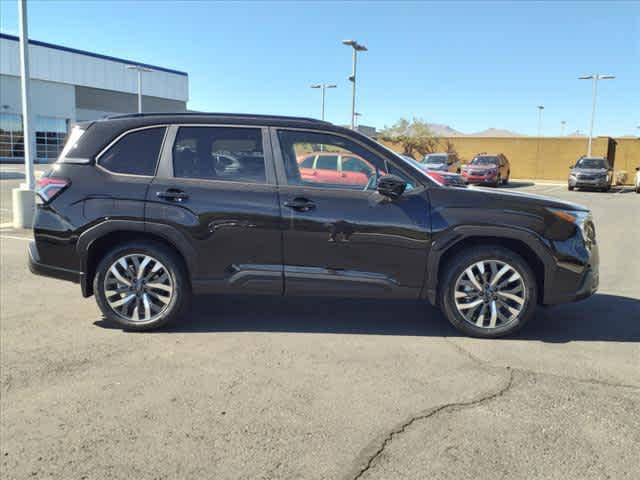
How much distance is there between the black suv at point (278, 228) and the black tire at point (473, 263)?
0.01 meters

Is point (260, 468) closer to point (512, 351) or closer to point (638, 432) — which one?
point (638, 432)

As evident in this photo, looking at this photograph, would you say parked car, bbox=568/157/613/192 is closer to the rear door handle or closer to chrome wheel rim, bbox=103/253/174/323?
the rear door handle

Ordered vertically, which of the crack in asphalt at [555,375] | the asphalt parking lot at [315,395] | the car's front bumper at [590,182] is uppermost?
the car's front bumper at [590,182]

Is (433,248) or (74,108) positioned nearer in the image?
(433,248)

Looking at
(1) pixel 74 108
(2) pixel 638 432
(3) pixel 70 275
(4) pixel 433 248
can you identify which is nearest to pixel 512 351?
(4) pixel 433 248

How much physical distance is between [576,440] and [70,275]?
13.6 ft

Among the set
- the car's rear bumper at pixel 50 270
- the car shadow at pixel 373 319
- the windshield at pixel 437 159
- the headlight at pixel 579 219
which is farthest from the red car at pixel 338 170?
the windshield at pixel 437 159

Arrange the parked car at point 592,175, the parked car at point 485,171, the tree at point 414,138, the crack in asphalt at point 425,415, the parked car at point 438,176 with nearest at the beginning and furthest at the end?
the crack in asphalt at point 425,415
the parked car at point 438,176
the parked car at point 592,175
the parked car at point 485,171
the tree at point 414,138

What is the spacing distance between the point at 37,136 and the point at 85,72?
9.43 m

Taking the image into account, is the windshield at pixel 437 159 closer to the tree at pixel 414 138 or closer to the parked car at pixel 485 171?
the parked car at pixel 485 171

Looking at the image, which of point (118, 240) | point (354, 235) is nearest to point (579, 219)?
point (354, 235)

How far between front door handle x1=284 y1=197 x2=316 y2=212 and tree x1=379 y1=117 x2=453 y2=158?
40788 millimetres

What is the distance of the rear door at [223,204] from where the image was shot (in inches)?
189

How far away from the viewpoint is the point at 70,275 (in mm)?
4984
